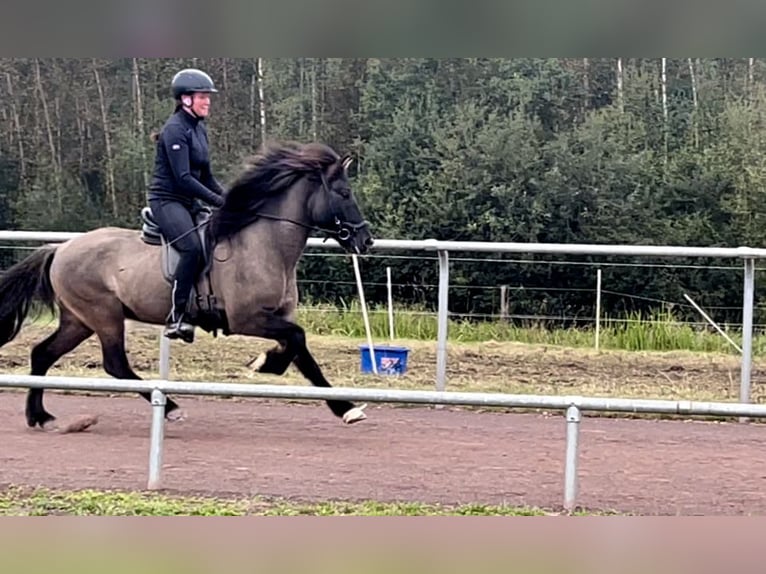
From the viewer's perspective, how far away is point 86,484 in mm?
6160

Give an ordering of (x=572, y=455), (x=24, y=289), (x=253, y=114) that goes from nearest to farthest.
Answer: (x=572, y=455) < (x=24, y=289) < (x=253, y=114)

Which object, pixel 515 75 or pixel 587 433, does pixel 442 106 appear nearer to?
pixel 515 75

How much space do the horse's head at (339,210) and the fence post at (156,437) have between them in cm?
283

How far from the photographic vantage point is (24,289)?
9.02 m

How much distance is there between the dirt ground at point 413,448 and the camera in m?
6.19

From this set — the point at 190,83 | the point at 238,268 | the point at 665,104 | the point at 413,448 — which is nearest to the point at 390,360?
the point at 238,268

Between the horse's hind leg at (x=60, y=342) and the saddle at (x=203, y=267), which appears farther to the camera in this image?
the horse's hind leg at (x=60, y=342)

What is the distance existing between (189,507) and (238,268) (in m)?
3.15

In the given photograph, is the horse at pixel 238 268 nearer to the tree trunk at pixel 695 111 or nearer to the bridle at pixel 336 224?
the bridle at pixel 336 224

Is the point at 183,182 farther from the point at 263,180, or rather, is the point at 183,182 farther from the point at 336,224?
the point at 336,224

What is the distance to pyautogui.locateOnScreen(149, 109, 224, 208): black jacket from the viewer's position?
8.15m

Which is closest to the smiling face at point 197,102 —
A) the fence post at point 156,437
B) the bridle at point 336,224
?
the bridle at point 336,224

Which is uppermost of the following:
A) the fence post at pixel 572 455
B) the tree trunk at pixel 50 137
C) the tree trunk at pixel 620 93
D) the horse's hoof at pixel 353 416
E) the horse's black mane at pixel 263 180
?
the tree trunk at pixel 620 93

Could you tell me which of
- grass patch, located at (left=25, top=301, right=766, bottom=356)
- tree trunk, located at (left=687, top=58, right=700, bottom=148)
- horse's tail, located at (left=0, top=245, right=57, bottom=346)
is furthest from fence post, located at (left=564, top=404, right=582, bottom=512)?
tree trunk, located at (left=687, top=58, right=700, bottom=148)
